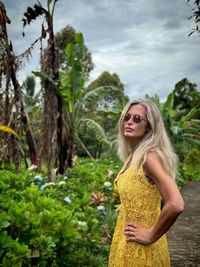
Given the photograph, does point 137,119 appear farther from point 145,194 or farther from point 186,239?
point 186,239

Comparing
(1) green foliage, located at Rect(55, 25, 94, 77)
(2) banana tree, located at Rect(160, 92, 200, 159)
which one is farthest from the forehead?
(1) green foliage, located at Rect(55, 25, 94, 77)

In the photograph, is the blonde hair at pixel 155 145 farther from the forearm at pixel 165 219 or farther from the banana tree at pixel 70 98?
the banana tree at pixel 70 98

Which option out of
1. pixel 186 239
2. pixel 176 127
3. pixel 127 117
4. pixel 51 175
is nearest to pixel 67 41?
pixel 176 127

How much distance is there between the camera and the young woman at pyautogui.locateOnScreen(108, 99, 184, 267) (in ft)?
5.65

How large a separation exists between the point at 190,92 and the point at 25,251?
79.2ft

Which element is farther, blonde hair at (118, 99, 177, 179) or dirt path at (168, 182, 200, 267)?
dirt path at (168, 182, 200, 267)

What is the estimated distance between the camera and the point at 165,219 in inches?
67.5

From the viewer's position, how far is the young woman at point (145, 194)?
5.65 ft

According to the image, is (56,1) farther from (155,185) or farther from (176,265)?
(155,185)

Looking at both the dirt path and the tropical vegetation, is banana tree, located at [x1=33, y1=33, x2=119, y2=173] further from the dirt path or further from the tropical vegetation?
the dirt path

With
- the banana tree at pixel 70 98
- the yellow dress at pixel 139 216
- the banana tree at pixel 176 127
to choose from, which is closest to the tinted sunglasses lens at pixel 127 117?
the yellow dress at pixel 139 216

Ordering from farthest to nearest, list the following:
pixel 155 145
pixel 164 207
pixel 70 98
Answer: pixel 70 98, pixel 155 145, pixel 164 207

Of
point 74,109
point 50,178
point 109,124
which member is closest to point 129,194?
point 50,178

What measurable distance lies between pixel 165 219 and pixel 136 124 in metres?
0.52
